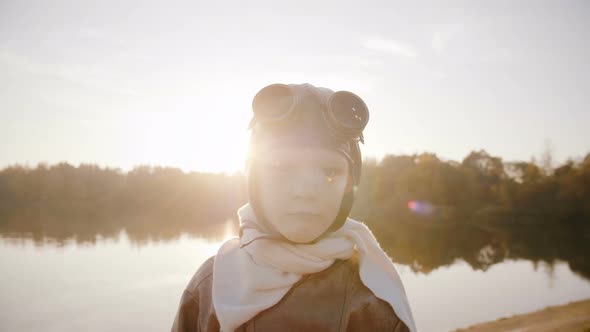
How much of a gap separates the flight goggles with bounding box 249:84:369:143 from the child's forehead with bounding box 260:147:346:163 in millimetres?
97

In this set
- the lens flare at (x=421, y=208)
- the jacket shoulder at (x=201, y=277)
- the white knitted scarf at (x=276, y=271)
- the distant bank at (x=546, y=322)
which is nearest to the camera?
the white knitted scarf at (x=276, y=271)

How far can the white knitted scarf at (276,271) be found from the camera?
59.7 inches

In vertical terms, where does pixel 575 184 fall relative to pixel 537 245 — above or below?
above

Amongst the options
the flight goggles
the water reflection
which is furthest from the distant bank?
the flight goggles

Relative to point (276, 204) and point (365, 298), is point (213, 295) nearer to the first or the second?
point (276, 204)

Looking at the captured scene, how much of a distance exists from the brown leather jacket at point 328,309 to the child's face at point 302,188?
0.63 ft

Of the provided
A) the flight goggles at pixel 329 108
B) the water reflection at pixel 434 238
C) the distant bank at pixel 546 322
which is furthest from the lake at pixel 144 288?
the flight goggles at pixel 329 108

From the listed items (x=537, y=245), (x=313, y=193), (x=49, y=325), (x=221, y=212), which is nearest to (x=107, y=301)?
(x=49, y=325)

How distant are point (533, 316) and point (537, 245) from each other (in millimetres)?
21675

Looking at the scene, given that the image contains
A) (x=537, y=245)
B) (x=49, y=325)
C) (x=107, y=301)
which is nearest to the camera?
(x=49, y=325)

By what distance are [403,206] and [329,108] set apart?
158 feet

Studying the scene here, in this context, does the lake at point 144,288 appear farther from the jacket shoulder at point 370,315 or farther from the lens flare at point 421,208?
the lens flare at point 421,208

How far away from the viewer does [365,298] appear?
5.13 feet

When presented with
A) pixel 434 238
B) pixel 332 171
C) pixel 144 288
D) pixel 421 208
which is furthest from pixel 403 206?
pixel 332 171
